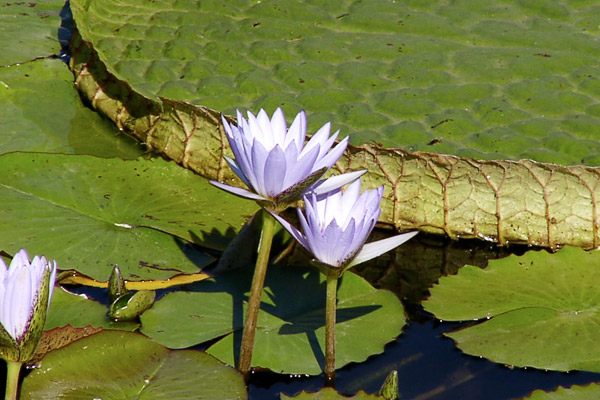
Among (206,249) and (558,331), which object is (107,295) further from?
(558,331)

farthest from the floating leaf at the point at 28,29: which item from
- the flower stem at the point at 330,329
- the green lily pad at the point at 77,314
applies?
the flower stem at the point at 330,329

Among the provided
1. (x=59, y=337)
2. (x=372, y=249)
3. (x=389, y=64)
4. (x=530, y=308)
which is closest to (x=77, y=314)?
(x=59, y=337)

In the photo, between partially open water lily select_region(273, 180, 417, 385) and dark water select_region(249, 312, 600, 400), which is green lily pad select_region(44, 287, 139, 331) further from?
partially open water lily select_region(273, 180, 417, 385)

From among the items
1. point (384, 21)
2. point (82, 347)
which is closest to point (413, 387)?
point (82, 347)

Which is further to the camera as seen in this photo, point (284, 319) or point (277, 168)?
point (284, 319)

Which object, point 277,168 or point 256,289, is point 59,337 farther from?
point 277,168

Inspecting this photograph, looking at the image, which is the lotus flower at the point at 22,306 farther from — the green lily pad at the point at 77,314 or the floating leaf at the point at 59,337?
the green lily pad at the point at 77,314
